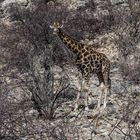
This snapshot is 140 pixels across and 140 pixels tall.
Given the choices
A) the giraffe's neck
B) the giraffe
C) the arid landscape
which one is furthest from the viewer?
the giraffe's neck

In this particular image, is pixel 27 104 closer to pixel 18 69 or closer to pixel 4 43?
pixel 18 69

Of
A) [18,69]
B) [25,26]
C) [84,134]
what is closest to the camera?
[84,134]

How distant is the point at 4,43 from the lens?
53.9 ft

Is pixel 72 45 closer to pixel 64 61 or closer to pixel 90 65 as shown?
pixel 90 65

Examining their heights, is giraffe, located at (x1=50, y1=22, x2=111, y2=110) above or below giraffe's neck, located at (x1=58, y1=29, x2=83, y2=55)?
below

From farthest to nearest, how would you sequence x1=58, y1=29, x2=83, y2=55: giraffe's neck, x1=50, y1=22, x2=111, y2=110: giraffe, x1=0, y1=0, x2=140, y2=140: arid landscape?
x1=58, y1=29, x2=83, y2=55: giraffe's neck < x1=50, y1=22, x2=111, y2=110: giraffe < x1=0, y1=0, x2=140, y2=140: arid landscape

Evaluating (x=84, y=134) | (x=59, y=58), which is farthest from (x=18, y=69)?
(x=84, y=134)

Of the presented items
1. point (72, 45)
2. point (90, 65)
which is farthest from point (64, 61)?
point (90, 65)

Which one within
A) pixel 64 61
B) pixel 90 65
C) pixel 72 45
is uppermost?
pixel 72 45

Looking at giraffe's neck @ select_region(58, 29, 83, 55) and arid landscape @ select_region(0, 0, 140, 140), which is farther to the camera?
giraffe's neck @ select_region(58, 29, 83, 55)

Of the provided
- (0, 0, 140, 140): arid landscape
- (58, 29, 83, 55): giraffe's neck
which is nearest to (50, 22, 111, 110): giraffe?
(58, 29, 83, 55): giraffe's neck

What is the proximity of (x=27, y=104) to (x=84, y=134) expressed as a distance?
2.28 metres

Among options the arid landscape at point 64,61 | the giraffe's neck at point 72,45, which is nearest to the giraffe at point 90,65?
the giraffe's neck at point 72,45

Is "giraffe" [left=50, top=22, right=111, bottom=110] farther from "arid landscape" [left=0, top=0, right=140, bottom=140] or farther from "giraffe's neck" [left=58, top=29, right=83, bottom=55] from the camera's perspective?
"arid landscape" [left=0, top=0, right=140, bottom=140]
